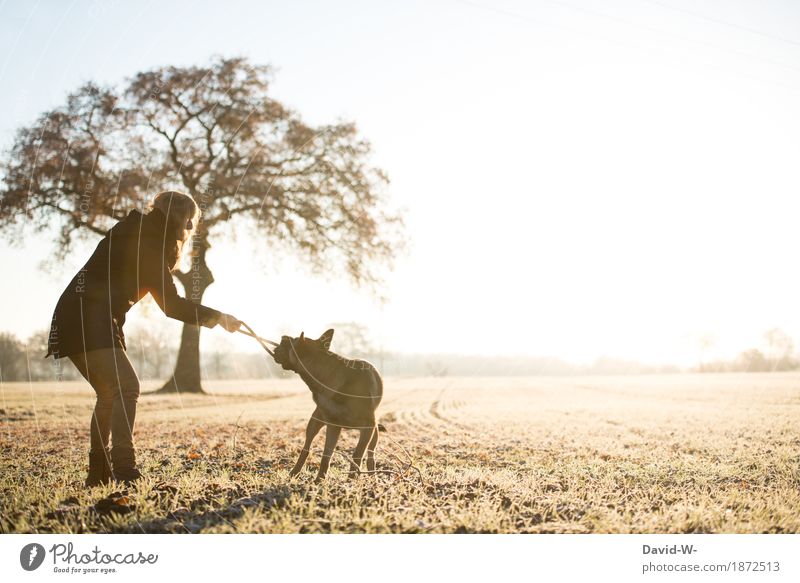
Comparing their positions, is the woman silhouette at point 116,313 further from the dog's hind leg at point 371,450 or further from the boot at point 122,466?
the dog's hind leg at point 371,450

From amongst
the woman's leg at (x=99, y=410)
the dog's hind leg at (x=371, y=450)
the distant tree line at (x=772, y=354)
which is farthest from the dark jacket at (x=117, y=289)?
the distant tree line at (x=772, y=354)

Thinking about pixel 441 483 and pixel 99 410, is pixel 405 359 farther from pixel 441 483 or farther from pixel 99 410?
pixel 99 410

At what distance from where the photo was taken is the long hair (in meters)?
4.53

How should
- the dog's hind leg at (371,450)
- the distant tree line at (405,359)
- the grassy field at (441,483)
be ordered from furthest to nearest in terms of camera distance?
the distant tree line at (405,359), the dog's hind leg at (371,450), the grassy field at (441,483)

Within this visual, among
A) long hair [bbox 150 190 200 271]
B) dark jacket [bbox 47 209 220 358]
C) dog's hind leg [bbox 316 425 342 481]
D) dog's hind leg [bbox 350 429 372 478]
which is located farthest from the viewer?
dog's hind leg [bbox 350 429 372 478]

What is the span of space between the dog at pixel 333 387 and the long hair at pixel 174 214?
114 cm

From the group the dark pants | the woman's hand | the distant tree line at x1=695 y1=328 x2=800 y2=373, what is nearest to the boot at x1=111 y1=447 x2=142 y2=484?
the dark pants

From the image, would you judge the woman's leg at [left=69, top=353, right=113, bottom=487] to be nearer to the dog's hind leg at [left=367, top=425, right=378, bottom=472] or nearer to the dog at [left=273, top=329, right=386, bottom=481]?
the dog at [left=273, top=329, right=386, bottom=481]

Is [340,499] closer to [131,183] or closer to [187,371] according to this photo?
[131,183]

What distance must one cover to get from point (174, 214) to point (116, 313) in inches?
34.4

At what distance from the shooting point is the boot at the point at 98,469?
173 inches

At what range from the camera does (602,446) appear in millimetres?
7297

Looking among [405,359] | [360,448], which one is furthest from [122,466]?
[405,359]
